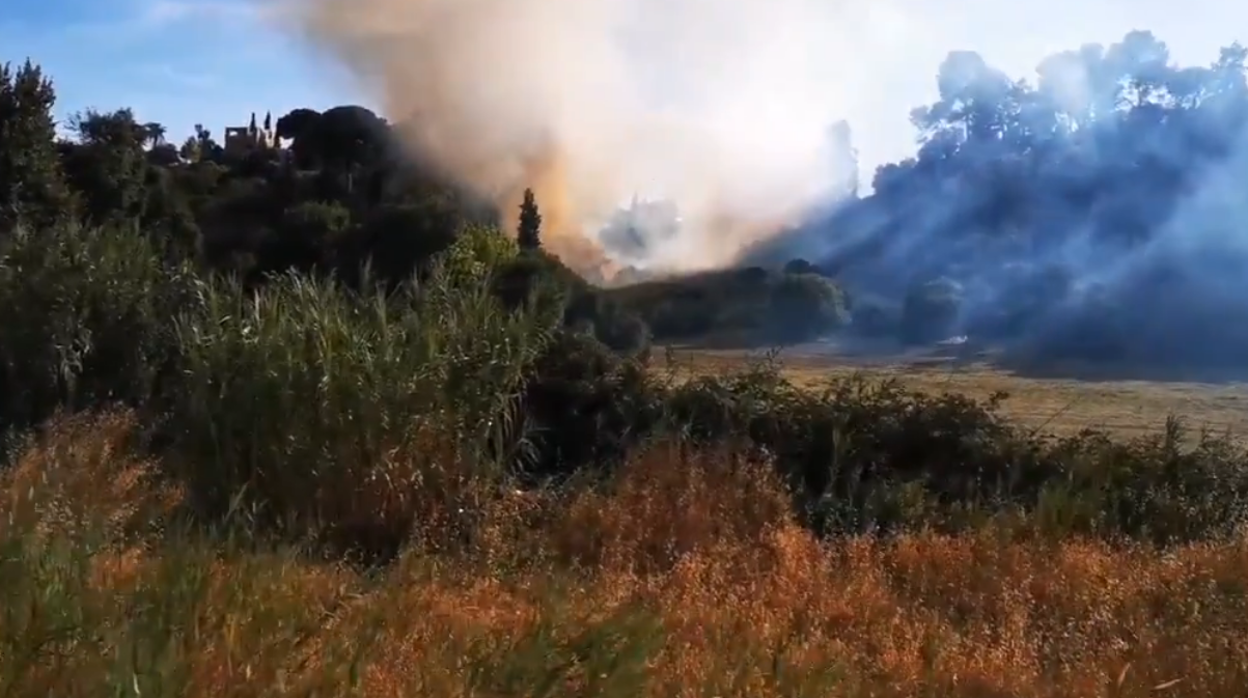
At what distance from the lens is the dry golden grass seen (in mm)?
3568

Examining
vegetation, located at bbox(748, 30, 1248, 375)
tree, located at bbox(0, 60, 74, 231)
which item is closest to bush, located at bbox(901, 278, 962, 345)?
vegetation, located at bbox(748, 30, 1248, 375)

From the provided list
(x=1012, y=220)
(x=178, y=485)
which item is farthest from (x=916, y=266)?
(x=178, y=485)

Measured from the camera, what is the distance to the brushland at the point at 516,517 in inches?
151

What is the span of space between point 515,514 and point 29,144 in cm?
1249

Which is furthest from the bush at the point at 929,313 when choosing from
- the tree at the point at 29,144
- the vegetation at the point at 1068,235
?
the tree at the point at 29,144

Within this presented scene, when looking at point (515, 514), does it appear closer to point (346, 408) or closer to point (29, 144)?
point (346, 408)

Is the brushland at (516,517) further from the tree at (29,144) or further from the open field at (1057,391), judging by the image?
the tree at (29,144)

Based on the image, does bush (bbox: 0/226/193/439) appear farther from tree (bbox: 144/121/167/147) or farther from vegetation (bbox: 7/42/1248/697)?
tree (bbox: 144/121/167/147)

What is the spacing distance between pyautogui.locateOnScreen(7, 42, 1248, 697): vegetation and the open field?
0.43 m

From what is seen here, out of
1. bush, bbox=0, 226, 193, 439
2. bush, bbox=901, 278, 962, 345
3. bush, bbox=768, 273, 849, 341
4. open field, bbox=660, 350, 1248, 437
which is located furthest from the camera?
bush, bbox=901, 278, 962, 345

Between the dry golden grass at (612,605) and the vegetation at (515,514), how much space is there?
0.05 ft

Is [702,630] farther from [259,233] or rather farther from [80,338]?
[259,233]

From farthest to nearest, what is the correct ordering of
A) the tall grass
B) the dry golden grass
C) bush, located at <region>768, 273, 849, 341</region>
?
bush, located at <region>768, 273, 849, 341</region>
the tall grass
the dry golden grass

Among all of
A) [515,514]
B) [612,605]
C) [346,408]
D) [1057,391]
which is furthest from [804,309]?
[612,605]
